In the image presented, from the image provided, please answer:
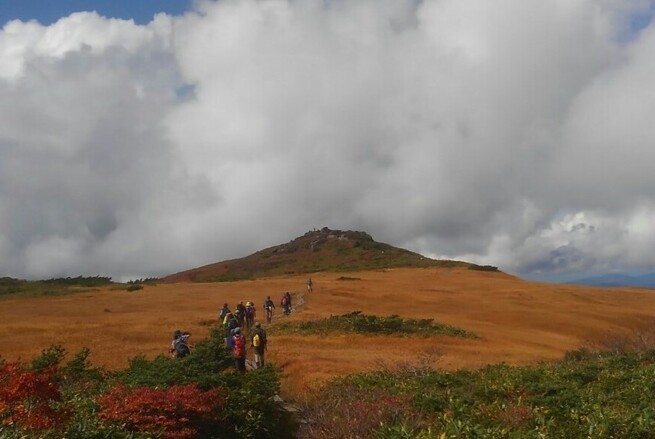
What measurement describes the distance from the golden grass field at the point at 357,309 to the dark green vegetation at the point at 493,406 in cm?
393

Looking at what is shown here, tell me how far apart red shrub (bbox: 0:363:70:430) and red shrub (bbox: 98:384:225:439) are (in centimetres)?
97

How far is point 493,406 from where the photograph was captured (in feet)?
41.3

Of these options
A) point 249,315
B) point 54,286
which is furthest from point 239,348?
point 54,286

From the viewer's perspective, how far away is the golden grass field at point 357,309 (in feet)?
87.0

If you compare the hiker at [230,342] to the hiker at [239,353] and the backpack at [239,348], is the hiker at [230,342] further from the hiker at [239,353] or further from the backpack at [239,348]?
the backpack at [239,348]

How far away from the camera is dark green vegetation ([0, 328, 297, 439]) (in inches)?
375

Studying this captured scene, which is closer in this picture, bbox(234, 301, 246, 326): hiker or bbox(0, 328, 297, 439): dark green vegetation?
bbox(0, 328, 297, 439): dark green vegetation

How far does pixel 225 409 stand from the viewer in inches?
504

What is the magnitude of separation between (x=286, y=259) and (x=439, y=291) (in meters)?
70.1

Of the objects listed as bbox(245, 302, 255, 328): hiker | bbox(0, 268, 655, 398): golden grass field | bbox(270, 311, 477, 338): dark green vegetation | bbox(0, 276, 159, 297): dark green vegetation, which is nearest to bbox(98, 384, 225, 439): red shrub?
bbox(0, 268, 655, 398): golden grass field

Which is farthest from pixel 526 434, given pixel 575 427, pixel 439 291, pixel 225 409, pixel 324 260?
pixel 324 260

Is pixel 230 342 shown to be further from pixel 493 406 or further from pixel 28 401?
pixel 28 401

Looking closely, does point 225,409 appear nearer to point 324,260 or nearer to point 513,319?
point 513,319

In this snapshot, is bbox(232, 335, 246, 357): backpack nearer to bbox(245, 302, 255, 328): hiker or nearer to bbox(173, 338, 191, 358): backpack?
bbox(173, 338, 191, 358): backpack
